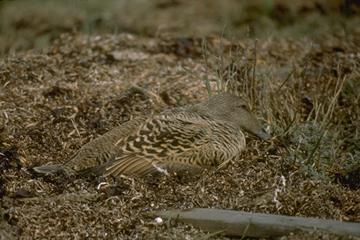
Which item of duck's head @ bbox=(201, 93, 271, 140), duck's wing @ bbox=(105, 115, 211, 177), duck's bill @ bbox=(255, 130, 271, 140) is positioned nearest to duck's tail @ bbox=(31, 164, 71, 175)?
duck's wing @ bbox=(105, 115, 211, 177)

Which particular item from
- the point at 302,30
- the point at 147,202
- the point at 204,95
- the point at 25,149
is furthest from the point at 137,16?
the point at 147,202

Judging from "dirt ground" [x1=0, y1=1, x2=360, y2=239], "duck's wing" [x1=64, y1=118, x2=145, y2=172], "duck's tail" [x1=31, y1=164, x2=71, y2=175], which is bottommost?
"dirt ground" [x1=0, y1=1, x2=360, y2=239]

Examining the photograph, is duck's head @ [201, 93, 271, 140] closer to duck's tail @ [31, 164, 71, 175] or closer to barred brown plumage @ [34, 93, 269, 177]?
barred brown plumage @ [34, 93, 269, 177]

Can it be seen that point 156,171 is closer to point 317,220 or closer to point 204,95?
point 317,220

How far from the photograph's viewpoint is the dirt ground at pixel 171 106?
19.7 feet

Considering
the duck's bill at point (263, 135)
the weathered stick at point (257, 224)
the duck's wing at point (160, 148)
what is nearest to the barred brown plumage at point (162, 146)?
the duck's wing at point (160, 148)

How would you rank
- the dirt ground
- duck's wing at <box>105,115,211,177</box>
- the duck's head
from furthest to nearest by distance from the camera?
the duck's head < duck's wing at <box>105,115,211,177</box> < the dirt ground

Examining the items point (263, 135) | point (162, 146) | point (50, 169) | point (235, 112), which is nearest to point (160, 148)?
point (162, 146)

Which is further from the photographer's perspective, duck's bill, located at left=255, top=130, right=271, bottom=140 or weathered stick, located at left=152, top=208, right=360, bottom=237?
duck's bill, located at left=255, top=130, right=271, bottom=140

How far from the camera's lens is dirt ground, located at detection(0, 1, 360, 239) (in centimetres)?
600

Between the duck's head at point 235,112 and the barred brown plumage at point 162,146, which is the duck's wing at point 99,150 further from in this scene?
the duck's head at point 235,112

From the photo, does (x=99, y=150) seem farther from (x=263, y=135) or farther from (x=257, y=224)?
(x=257, y=224)

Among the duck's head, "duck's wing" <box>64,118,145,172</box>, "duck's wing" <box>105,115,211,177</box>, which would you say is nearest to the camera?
"duck's wing" <box>105,115,211,177</box>

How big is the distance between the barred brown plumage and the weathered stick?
67cm
